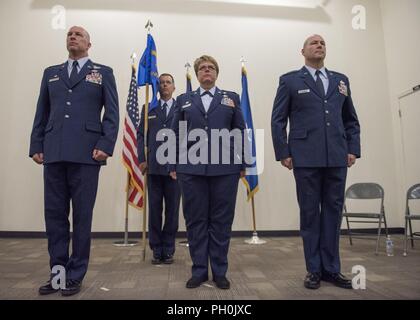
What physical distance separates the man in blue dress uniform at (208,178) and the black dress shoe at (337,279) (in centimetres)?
65

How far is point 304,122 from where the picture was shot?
2.16 meters

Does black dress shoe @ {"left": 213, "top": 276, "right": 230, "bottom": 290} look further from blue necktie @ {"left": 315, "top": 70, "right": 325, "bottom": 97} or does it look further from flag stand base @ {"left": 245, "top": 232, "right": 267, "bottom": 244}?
flag stand base @ {"left": 245, "top": 232, "right": 267, "bottom": 244}

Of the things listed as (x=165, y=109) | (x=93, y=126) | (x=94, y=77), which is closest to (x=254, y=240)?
(x=165, y=109)

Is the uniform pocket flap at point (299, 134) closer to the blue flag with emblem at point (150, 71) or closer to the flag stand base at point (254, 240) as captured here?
the blue flag with emblem at point (150, 71)

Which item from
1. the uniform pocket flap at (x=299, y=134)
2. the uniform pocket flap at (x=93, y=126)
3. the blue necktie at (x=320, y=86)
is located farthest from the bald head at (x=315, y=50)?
the uniform pocket flap at (x=93, y=126)

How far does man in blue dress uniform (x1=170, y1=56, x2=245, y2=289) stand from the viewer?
2.11 m

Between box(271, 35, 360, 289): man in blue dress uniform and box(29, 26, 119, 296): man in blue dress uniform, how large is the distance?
1.17 metres

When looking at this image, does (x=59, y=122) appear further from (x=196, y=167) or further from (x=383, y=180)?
(x=383, y=180)

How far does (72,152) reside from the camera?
192 centimetres

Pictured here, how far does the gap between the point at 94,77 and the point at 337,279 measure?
1.99 metres

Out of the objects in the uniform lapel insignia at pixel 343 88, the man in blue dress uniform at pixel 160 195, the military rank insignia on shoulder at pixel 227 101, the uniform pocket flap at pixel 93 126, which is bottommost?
the man in blue dress uniform at pixel 160 195

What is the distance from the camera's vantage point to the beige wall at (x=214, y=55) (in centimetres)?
454

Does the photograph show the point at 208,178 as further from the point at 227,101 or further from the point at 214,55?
the point at 214,55
